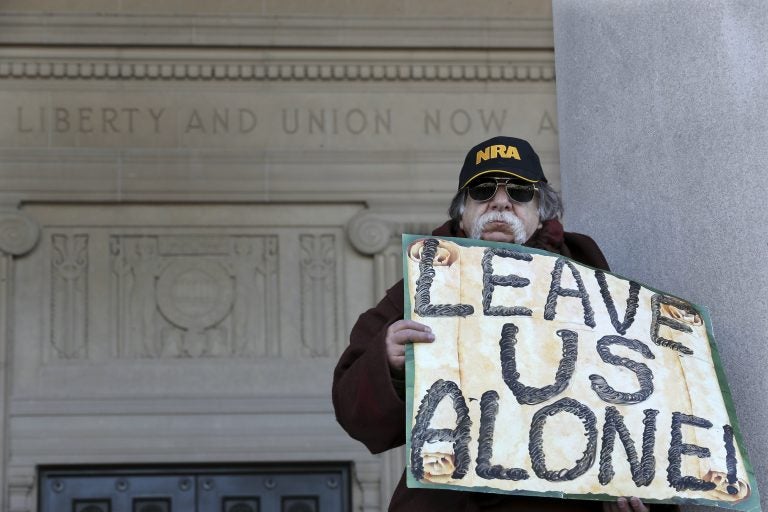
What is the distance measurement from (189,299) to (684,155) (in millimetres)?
6221

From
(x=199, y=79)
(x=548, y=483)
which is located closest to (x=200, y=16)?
(x=199, y=79)

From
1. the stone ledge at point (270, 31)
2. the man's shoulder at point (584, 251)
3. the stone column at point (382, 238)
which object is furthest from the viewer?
the stone ledge at point (270, 31)

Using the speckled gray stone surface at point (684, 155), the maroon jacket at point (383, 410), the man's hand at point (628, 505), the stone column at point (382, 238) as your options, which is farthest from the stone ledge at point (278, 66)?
the man's hand at point (628, 505)

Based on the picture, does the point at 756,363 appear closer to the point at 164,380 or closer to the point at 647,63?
the point at 647,63

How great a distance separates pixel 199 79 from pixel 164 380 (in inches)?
70.1

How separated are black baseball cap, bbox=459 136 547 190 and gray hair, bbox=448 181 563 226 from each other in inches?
0.8

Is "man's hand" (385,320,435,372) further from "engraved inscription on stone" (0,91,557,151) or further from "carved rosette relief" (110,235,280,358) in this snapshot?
"engraved inscription on stone" (0,91,557,151)

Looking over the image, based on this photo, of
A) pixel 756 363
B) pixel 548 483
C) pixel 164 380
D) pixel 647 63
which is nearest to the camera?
pixel 548 483

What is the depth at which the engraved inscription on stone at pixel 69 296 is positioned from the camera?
9.77 meters

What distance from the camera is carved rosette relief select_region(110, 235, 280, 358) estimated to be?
9.82 meters

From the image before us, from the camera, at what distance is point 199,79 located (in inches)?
397

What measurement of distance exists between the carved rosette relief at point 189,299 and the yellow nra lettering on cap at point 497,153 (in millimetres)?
6070

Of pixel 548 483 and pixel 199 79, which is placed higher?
pixel 199 79

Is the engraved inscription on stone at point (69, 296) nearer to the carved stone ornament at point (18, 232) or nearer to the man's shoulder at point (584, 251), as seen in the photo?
the carved stone ornament at point (18, 232)
